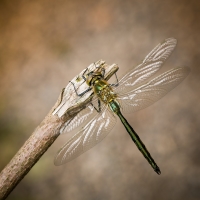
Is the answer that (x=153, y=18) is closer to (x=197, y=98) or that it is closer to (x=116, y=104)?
(x=197, y=98)

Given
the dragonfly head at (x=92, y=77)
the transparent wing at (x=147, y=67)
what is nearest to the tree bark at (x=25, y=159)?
the dragonfly head at (x=92, y=77)

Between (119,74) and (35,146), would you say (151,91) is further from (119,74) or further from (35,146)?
(119,74)

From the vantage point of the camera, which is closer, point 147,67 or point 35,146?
point 35,146

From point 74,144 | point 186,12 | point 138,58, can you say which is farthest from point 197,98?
point 74,144

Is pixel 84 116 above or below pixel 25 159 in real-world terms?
above

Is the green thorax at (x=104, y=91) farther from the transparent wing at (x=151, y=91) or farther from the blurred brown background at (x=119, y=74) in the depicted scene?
the blurred brown background at (x=119, y=74)

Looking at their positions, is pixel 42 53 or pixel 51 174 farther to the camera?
pixel 42 53

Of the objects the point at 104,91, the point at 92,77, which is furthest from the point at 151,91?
the point at 92,77
